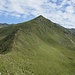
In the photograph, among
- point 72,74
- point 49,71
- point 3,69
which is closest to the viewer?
point 3,69

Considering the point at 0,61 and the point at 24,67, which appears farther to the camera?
the point at 24,67

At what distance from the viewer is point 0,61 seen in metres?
42.6

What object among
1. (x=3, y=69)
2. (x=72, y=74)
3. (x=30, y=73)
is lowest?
(x=72, y=74)

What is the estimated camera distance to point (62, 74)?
60.8 meters

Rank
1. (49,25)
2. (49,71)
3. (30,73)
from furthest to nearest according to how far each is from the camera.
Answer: (49,25), (49,71), (30,73)

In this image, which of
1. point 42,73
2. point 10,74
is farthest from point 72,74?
point 10,74

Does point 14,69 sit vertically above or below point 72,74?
above

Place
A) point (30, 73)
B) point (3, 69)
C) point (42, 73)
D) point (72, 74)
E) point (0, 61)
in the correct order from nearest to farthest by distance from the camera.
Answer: point (3, 69), point (0, 61), point (30, 73), point (42, 73), point (72, 74)

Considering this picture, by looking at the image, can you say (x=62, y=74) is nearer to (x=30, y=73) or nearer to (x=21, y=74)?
(x=30, y=73)

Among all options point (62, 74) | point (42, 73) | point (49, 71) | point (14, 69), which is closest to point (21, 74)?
point (14, 69)

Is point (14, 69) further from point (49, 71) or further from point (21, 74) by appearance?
point (49, 71)

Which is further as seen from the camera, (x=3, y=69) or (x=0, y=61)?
(x=0, y=61)

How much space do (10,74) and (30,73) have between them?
8.77 m

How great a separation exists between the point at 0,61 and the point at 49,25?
122 metres
